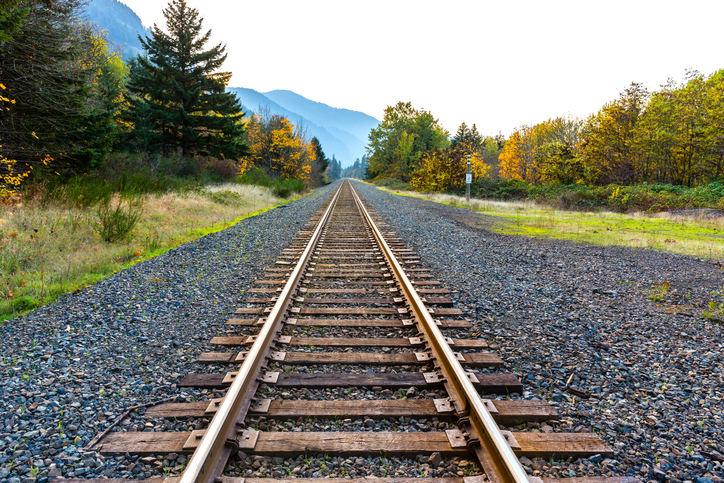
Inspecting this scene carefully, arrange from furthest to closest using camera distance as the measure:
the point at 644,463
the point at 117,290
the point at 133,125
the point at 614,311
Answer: the point at 133,125 < the point at 117,290 < the point at 614,311 < the point at 644,463

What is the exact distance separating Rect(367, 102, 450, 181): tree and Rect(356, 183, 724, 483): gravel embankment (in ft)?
162

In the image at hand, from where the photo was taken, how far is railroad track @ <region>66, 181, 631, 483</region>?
205 cm

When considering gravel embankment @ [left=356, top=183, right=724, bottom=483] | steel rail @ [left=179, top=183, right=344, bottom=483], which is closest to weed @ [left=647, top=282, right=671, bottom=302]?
gravel embankment @ [left=356, top=183, right=724, bottom=483]

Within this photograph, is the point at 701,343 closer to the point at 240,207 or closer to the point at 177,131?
the point at 240,207

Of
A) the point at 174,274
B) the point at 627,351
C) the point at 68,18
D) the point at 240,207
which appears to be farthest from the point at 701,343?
the point at 68,18

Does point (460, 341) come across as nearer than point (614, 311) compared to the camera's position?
Yes

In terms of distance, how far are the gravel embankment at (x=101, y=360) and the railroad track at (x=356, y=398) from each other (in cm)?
17

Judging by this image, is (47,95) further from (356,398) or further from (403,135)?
(403,135)

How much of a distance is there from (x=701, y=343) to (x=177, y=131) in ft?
80.2

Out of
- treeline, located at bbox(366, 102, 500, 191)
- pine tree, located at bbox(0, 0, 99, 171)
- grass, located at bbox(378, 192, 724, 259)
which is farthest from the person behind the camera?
treeline, located at bbox(366, 102, 500, 191)

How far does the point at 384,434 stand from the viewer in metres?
2.20

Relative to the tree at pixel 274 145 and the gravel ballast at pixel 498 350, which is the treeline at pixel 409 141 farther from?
the gravel ballast at pixel 498 350

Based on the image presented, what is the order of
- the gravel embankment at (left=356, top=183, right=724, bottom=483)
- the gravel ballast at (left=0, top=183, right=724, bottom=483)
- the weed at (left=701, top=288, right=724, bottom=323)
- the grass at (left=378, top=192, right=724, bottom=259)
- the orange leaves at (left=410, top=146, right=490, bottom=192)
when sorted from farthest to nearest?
the orange leaves at (left=410, top=146, right=490, bottom=192), the grass at (left=378, top=192, right=724, bottom=259), the weed at (left=701, top=288, right=724, bottom=323), the gravel embankment at (left=356, top=183, right=724, bottom=483), the gravel ballast at (left=0, top=183, right=724, bottom=483)

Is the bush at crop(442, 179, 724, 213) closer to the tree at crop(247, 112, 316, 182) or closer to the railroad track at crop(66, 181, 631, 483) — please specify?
the railroad track at crop(66, 181, 631, 483)
